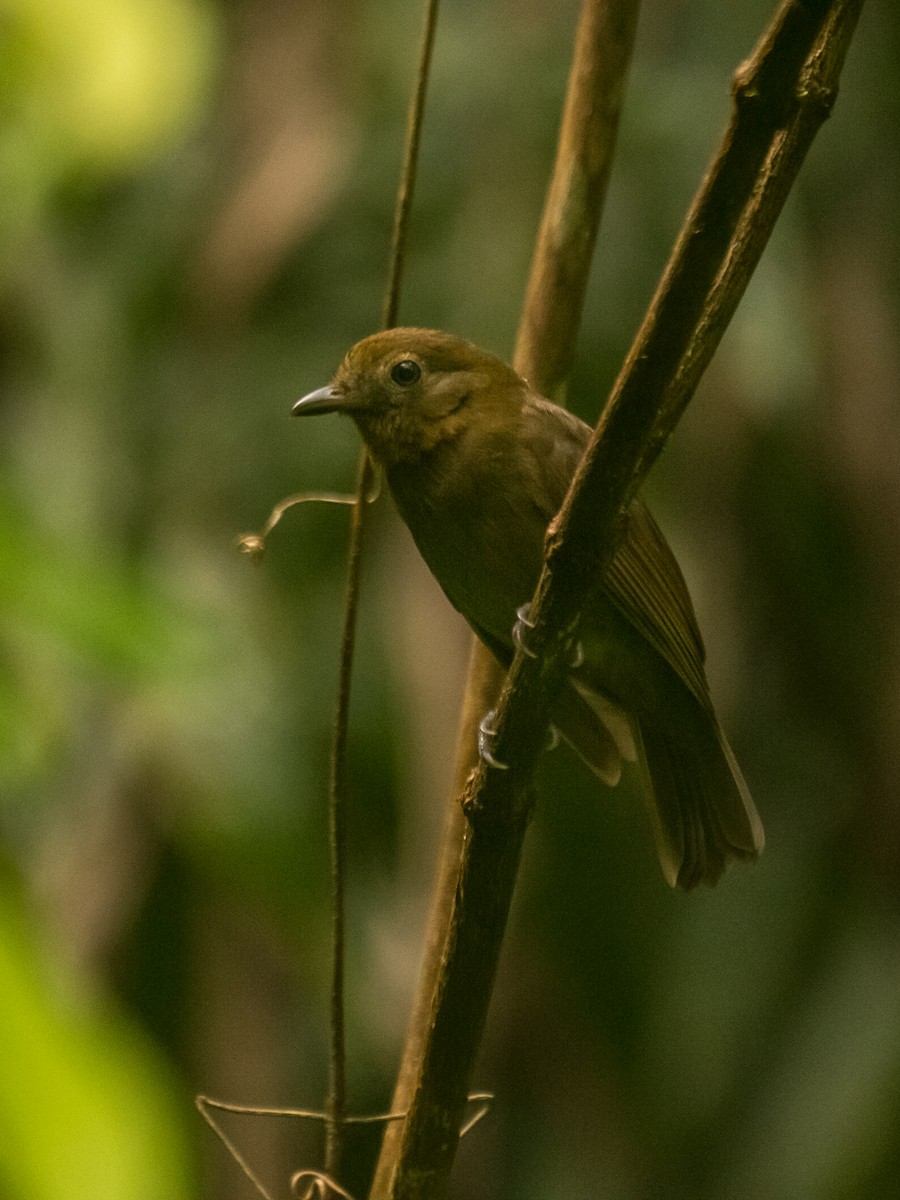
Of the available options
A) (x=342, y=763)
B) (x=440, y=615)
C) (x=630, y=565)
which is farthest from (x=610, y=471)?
(x=440, y=615)

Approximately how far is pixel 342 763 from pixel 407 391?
986 mm

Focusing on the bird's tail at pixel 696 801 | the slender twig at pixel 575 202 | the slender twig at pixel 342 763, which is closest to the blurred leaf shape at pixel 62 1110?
the slender twig at pixel 342 763

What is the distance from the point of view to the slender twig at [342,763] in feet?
6.88

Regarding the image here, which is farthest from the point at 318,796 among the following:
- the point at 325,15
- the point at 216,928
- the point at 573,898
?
the point at 325,15

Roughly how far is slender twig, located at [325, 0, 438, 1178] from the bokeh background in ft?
4.32

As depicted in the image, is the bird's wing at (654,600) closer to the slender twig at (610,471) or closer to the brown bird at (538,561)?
the brown bird at (538,561)

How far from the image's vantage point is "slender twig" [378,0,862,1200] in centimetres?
145

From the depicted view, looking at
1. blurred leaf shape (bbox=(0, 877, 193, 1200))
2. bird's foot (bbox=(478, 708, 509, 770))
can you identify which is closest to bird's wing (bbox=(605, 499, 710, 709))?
bird's foot (bbox=(478, 708, 509, 770))

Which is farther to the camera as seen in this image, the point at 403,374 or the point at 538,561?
the point at 403,374

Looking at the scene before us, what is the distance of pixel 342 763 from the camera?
2176 millimetres

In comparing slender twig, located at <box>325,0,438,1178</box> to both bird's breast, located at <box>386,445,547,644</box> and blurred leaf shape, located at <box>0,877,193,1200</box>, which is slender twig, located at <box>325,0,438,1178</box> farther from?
blurred leaf shape, located at <box>0,877,193,1200</box>

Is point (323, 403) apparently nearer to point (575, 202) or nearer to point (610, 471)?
point (575, 202)

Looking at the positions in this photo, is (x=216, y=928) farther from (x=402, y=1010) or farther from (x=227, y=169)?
(x=227, y=169)

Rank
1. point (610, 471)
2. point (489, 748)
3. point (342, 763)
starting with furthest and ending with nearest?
point (342, 763), point (489, 748), point (610, 471)
